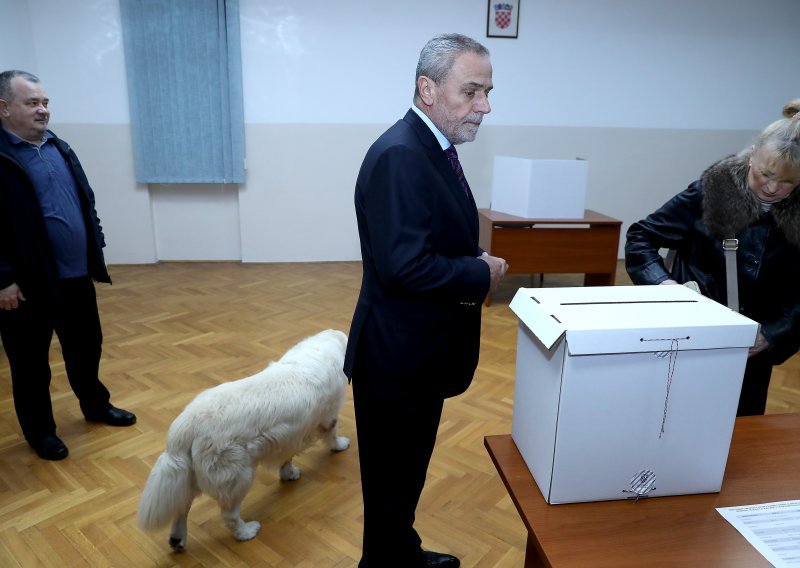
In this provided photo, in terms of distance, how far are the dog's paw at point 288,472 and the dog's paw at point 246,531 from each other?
30cm

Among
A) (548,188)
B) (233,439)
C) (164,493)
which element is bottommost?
(164,493)

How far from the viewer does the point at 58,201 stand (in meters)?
2.31

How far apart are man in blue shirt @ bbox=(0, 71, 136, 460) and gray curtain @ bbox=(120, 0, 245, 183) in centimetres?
283

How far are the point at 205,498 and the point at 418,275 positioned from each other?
152 centimetres

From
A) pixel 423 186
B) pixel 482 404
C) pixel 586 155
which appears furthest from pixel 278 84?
pixel 423 186

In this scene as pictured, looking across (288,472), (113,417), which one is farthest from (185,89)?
(288,472)

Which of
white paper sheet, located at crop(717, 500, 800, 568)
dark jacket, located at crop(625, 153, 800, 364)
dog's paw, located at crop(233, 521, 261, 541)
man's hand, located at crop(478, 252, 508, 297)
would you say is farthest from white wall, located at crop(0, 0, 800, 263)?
white paper sheet, located at crop(717, 500, 800, 568)

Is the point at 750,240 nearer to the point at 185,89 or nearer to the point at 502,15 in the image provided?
the point at 502,15

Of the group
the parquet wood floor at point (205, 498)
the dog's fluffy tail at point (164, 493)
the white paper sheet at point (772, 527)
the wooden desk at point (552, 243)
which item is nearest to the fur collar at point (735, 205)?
the white paper sheet at point (772, 527)

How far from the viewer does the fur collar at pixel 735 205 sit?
4.79 feet

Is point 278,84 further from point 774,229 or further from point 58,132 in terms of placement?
point 774,229

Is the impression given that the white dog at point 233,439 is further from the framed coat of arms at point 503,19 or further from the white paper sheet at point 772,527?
the framed coat of arms at point 503,19

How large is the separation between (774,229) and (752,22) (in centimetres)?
544

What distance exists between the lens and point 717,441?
1034 mm
